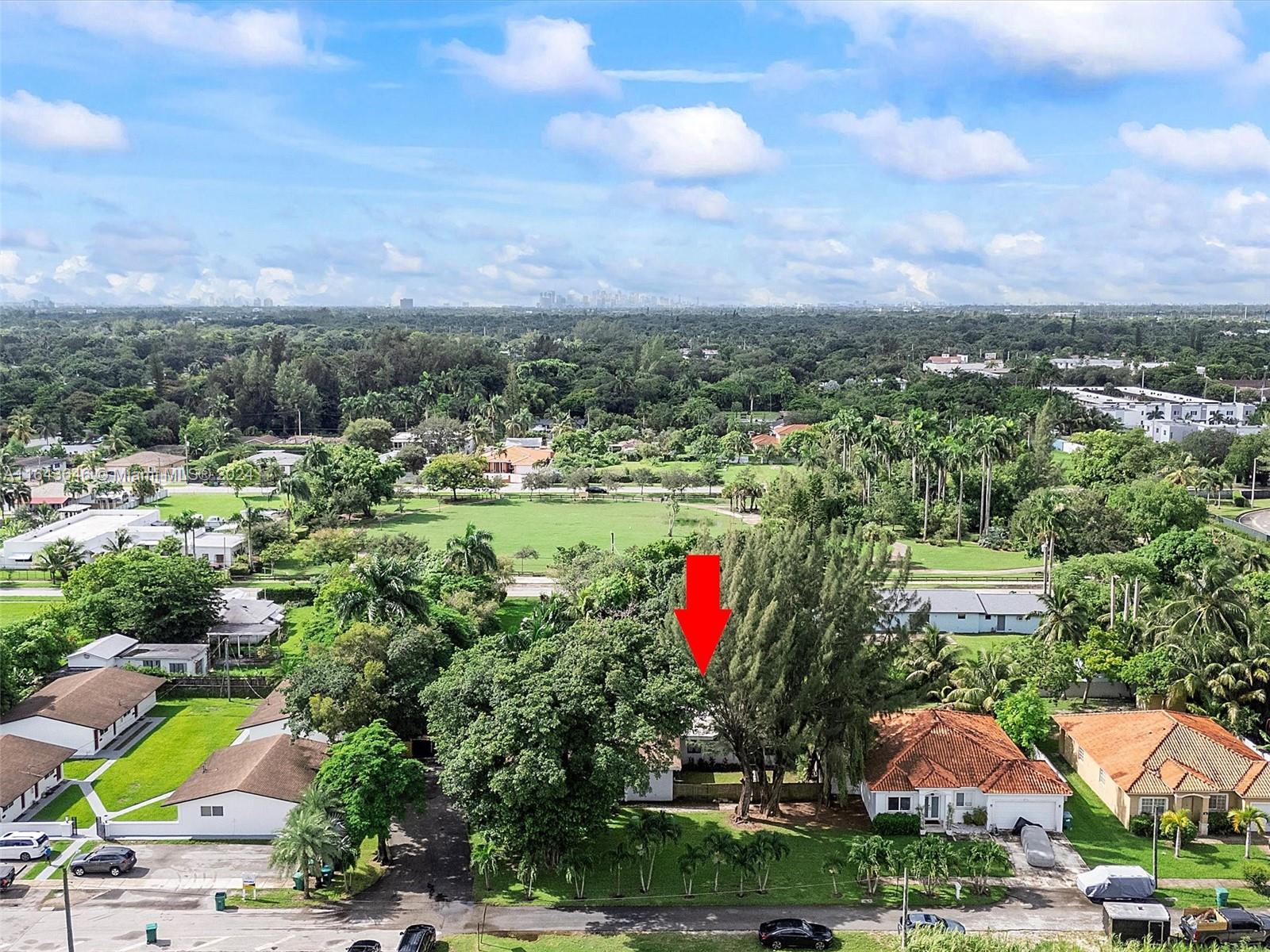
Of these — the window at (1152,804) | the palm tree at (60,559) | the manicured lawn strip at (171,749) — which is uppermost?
the palm tree at (60,559)

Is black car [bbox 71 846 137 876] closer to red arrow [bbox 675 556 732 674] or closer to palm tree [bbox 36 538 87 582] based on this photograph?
red arrow [bbox 675 556 732 674]

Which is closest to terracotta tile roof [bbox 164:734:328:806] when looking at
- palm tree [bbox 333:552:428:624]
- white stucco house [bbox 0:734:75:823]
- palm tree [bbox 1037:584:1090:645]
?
white stucco house [bbox 0:734:75:823]

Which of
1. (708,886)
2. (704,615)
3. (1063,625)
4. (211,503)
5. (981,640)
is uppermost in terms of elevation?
(704,615)

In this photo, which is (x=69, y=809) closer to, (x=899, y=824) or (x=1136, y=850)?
(x=899, y=824)

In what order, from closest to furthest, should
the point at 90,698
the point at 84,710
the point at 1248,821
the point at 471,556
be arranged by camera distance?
the point at 1248,821 < the point at 84,710 < the point at 90,698 < the point at 471,556

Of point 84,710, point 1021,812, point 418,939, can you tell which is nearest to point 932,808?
point 1021,812

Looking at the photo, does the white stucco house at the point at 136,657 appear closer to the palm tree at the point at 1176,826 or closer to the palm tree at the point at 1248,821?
the palm tree at the point at 1176,826

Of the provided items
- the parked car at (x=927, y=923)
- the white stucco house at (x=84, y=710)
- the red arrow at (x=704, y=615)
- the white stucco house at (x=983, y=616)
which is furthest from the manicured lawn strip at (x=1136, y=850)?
the white stucco house at (x=84, y=710)
